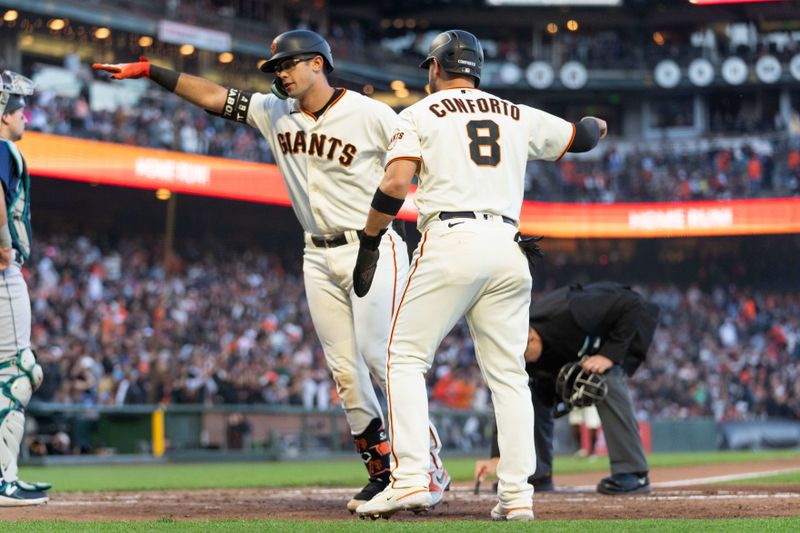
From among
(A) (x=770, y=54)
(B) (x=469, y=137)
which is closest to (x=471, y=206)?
(B) (x=469, y=137)

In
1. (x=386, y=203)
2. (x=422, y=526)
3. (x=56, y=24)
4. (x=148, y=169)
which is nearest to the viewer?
(x=422, y=526)

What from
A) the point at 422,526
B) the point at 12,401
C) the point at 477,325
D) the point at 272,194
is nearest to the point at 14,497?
the point at 12,401

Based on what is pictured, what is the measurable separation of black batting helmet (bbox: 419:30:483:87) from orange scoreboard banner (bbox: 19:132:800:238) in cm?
1646

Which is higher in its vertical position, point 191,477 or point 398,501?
point 398,501

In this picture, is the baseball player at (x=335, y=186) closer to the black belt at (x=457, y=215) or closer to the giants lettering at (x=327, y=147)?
the giants lettering at (x=327, y=147)

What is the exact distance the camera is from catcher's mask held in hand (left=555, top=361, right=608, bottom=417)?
762 cm

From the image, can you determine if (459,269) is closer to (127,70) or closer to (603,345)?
(127,70)

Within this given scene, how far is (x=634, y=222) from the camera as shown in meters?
34.0

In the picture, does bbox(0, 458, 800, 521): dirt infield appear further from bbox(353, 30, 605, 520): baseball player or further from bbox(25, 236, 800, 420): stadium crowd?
bbox(25, 236, 800, 420): stadium crowd

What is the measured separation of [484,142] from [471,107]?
18 centimetres

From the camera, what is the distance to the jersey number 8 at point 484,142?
17.5 feet

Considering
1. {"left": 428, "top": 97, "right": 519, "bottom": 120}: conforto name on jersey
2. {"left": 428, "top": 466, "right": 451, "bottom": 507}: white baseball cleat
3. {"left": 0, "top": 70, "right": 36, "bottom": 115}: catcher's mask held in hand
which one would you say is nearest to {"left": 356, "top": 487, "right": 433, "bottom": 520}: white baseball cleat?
{"left": 428, "top": 466, "right": 451, "bottom": 507}: white baseball cleat

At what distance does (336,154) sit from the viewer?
6.07 meters

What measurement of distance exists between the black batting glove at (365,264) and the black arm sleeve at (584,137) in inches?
40.4
